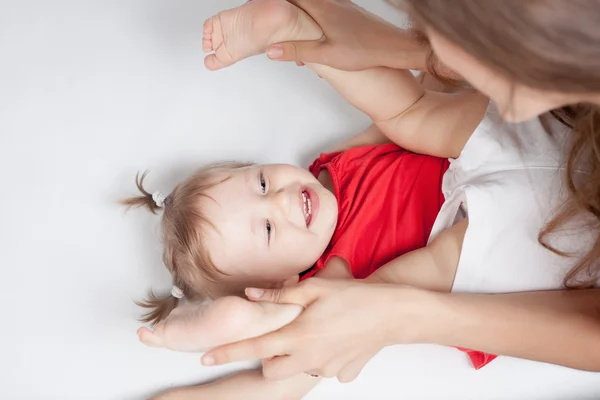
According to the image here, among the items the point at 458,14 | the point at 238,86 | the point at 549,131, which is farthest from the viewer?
the point at 238,86

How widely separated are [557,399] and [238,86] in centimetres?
79

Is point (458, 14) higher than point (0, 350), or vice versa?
point (458, 14)

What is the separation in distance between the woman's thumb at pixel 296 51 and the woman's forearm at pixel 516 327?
411mm

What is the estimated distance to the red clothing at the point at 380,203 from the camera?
111 cm

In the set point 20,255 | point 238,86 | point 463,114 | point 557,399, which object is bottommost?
point 557,399

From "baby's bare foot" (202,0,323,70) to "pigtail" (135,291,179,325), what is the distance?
0.39 meters

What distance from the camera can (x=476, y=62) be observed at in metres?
0.58

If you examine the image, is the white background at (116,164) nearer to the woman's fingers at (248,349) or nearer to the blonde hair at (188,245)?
the blonde hair at (188,245)

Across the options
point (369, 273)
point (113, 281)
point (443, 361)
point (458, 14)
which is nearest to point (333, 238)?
point (369, 273)

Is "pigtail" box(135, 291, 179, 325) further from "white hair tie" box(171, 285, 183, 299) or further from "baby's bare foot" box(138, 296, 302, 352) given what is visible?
"baby's bare foot" box(138, 296, 302, 352)

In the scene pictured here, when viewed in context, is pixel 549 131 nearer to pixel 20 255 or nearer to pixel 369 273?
pixel 369 273

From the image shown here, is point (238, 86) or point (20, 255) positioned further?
point (238, 86)

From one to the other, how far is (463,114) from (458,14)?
564 mm

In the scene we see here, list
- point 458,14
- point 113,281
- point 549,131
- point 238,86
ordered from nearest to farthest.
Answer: point 458,14, point 549,131, point 113,281, point 238,86
